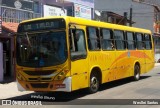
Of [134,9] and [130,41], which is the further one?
[134,9]

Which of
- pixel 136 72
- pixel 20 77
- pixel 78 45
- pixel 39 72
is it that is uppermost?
pixel 78 45

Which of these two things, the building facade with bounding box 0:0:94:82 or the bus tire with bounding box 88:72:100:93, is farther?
the building facade with bounding box 0:0:94:82

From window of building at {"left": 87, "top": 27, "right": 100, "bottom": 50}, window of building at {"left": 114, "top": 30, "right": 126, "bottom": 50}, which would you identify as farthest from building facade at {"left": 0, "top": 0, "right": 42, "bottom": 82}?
window of building at {"left": 87, "top": 27, "right": 100, "bottom": 50}

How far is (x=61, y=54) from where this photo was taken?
479 inches

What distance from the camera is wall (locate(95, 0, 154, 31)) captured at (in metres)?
60.1

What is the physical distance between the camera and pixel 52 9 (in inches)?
969

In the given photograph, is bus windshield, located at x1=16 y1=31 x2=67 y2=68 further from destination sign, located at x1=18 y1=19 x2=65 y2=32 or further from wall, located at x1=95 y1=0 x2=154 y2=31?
wall, located at x1=95 y1=0 x2=154 y2=31

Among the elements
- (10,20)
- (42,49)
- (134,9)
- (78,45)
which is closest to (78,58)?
(78,45)

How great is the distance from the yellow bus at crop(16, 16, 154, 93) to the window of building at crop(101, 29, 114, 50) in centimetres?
4

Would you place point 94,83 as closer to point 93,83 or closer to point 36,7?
point 93,83

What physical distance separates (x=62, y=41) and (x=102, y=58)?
9.54 feet

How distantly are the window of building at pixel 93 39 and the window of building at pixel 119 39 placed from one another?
74.5 inches

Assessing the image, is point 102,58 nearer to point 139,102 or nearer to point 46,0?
point 139,102

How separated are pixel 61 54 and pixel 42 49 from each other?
73 centimetres
